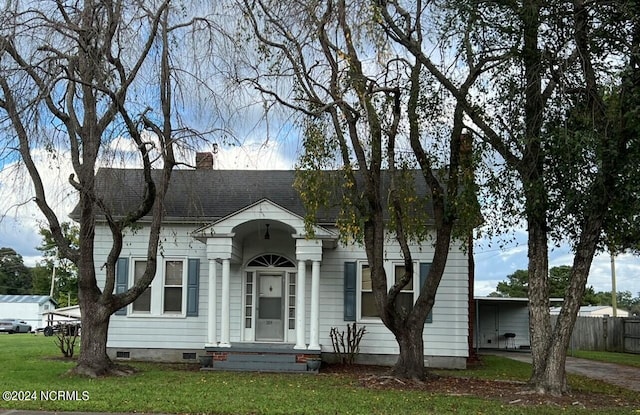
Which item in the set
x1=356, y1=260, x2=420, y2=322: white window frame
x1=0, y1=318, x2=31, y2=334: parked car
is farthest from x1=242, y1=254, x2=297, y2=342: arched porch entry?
x1=0, y1=318, x2=31, y2=334: parked car

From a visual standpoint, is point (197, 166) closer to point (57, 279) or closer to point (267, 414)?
point (267, 414)

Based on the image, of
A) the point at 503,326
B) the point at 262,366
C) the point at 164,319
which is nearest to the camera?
the point at 262,366

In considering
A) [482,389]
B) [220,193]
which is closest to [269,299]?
[220,193]

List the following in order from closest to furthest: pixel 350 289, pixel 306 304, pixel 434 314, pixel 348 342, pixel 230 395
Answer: pixel 230 395 < pixel 348 342 < pixel 434 314 < pixel 350 289 < pixel 306 304

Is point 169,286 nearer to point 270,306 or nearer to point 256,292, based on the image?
point 256,292

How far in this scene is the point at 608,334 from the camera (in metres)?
30.9

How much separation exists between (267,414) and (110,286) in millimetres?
6115

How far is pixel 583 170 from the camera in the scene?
37.2 feet

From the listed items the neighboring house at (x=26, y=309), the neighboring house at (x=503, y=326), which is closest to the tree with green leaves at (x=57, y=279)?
the neighboring house at (x=26, y=309)

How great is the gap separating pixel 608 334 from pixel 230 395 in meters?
24.9

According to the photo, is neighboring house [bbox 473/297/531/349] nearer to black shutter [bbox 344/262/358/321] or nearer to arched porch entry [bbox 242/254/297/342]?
black shutter [bbox 344/262/358/321]

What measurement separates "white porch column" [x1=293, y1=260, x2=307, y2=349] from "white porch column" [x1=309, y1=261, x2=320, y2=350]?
0.22 m

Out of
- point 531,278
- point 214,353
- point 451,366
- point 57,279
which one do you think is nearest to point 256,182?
point 214,353

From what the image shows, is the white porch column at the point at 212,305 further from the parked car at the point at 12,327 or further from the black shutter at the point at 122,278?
the parked car at the point at 12,327
